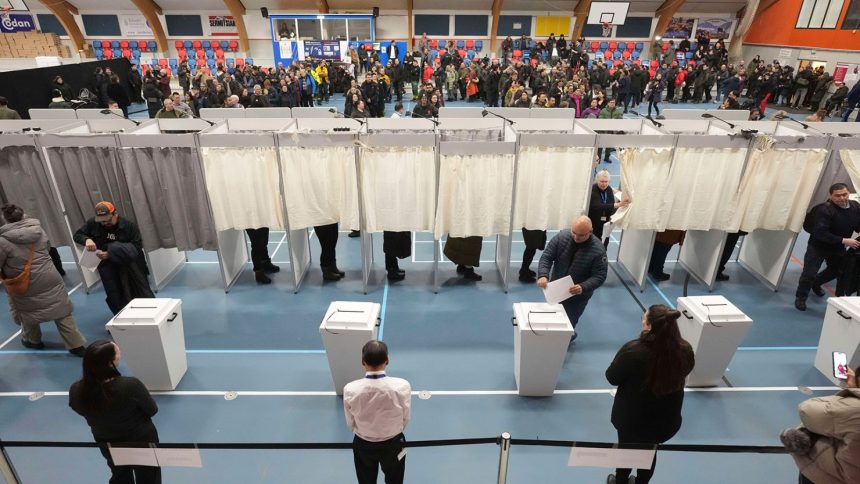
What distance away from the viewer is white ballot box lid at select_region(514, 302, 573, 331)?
172 inches

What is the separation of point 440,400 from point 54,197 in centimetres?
562

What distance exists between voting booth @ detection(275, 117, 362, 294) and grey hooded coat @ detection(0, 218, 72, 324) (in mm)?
2519

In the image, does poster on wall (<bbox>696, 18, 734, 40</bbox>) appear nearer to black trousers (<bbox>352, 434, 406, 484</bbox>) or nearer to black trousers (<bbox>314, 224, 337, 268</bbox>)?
black trousers (<bbox>314, 224, 337, 268</bbox>)

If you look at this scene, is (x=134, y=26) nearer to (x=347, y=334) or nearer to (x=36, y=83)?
(x=36, y=83)

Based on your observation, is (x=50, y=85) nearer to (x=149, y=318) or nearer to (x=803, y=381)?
(x=149, y=318)

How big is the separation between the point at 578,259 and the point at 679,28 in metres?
Answer: 26.0

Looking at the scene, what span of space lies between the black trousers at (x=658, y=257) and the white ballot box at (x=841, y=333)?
2.16m

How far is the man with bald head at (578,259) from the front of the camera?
4570 mm

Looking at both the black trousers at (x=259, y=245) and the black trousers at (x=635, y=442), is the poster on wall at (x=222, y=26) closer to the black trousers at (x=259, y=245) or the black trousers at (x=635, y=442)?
the black trousers at (x=259, y=245)

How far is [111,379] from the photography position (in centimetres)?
276

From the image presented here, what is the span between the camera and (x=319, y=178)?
611cm

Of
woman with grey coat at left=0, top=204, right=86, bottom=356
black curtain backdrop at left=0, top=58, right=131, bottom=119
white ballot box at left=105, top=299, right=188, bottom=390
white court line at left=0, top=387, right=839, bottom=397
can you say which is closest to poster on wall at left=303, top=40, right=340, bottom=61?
black curtain backdrop at left=0, top=58, right=131, bottom=119

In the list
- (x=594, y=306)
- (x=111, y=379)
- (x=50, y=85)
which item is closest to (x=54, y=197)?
(x=111, y=379)

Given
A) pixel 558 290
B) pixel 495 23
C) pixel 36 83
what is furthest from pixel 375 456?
pixel 495 23
